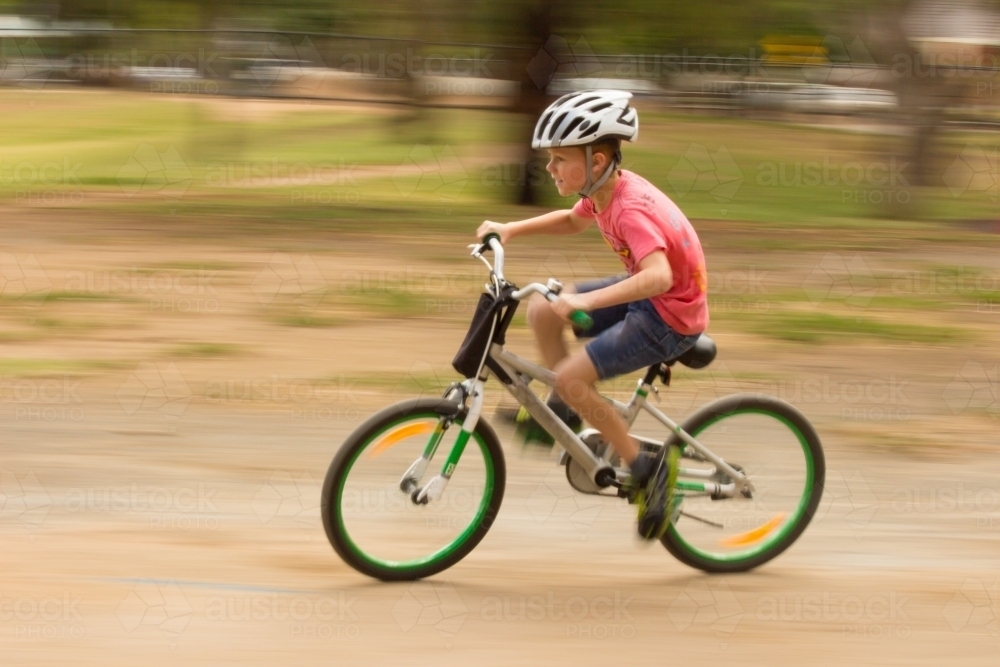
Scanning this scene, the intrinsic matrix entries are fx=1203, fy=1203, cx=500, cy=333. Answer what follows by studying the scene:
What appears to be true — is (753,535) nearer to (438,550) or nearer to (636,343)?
(636,343)

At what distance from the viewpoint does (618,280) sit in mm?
4551

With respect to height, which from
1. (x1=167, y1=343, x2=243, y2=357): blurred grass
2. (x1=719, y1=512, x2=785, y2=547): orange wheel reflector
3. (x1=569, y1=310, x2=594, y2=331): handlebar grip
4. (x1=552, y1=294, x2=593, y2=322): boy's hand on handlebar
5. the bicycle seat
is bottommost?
(x1=167, y1=343, x2=243, y2=357): blurred grass

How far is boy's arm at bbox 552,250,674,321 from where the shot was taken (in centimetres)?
416

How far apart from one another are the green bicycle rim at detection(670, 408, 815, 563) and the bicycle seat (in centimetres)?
30

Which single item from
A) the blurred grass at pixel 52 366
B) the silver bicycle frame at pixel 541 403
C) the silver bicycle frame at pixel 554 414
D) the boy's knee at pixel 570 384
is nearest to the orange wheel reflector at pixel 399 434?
the silver bicycle frame at pixel 541 403

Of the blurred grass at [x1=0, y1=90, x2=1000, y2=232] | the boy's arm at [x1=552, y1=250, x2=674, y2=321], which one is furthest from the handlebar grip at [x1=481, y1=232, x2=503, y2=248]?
the blurred grass at [x1=0, y1=90, x2=1000, y2=232]

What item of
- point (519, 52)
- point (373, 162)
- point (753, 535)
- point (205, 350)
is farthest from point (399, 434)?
point (373, 162)

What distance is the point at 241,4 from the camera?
39.9ft

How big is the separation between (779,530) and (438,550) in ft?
4.71

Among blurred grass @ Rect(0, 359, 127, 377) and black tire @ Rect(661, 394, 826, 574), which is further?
blurred grass @ Rect(0, 359, 127, 377)

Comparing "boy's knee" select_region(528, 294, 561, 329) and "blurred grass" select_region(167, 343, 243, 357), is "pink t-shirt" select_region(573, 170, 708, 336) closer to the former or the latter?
"boy's knee" select_region(528, 294, 561, 329)

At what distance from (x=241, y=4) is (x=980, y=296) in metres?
7.57

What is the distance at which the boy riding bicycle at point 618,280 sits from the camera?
4293 mm

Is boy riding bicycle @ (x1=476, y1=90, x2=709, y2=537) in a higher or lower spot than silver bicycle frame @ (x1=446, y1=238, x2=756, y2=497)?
higher
